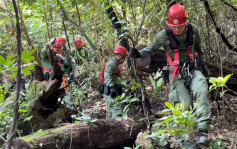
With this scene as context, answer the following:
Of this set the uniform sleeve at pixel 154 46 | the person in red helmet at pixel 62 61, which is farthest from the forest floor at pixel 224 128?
Result: the person in red helmet at pixel 62 61

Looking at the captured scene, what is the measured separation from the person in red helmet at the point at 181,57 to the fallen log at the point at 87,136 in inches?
41.3

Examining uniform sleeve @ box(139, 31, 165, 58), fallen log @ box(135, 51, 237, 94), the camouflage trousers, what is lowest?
the camouflage trousers

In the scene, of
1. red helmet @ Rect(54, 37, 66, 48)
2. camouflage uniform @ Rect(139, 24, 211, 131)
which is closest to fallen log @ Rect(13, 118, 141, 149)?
camouflage uniform @ Rect(139, 24, 211, 131)

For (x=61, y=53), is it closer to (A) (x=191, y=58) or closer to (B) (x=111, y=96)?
(B) (x=111, y=96)

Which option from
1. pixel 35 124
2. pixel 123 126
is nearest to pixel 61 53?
pixel 35 124

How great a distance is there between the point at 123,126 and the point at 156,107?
2.10 meters

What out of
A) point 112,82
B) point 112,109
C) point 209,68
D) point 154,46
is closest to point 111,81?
point 112,82

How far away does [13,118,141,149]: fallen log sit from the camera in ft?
11.7

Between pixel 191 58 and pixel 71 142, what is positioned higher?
pixel 191 58

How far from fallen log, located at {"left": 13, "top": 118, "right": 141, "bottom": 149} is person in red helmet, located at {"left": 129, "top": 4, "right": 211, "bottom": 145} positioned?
1049 mm

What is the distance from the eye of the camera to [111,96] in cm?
592

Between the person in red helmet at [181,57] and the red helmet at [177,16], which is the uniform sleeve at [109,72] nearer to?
the person in red helmet at [181,57]

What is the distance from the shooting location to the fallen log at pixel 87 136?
357cm

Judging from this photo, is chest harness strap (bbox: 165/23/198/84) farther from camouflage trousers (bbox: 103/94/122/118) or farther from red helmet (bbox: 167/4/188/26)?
camouflage trousers (bbox: 103/94/122/118)
